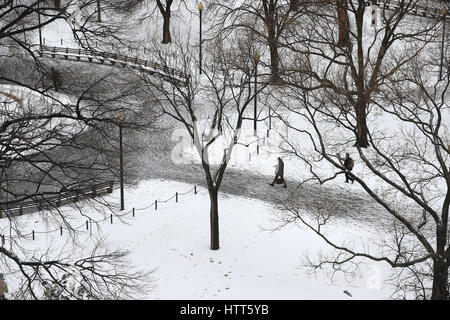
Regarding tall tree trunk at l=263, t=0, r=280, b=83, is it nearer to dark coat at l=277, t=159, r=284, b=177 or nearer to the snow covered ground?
dark coat at l=277, t=159, r=284, b=177

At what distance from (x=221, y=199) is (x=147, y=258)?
5208 millimetres

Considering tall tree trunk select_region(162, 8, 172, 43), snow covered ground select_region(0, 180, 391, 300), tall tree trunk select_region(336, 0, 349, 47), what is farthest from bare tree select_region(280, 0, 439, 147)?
tall tree trunk select_region(162, 8, 172, 43)

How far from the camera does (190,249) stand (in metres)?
14.4

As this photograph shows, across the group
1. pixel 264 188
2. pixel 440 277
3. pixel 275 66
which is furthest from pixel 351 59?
pixel 440 277

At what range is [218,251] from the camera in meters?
14.3

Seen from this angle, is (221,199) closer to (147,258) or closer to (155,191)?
(155,191)

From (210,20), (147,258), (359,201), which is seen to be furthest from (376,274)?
(210,20)

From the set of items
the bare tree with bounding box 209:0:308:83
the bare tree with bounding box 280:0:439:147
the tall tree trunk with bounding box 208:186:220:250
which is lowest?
the tall tree trunk with bounding box 208:186:220:250

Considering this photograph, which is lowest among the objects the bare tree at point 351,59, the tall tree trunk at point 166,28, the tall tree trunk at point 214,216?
the tall tree trunk at point 214,216

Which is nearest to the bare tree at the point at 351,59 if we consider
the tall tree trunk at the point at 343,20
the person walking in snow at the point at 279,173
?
the tall tree trunk at the point at 343,20

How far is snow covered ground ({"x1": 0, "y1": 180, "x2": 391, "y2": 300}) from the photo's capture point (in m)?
12.1

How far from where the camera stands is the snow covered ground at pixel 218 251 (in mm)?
12062

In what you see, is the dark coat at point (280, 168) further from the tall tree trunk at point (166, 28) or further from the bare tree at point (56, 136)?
the tall tree trunk at point (166, 28)
